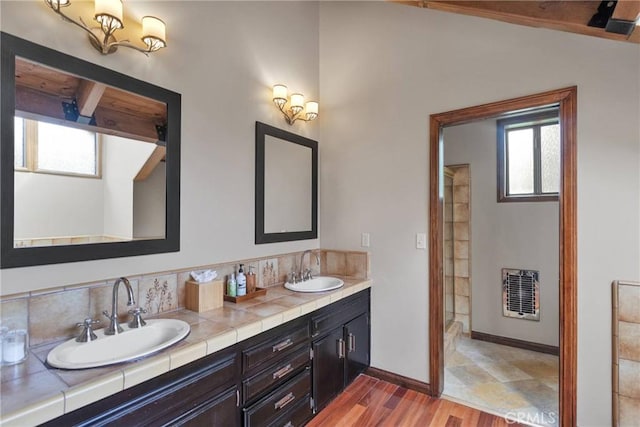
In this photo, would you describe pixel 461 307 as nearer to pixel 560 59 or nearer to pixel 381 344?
pixel 381 344

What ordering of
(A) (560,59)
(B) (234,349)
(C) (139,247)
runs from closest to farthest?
(B) (234,349) → (C) (139,247) → (A) (560,59)

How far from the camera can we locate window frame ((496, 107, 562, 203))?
121 inches

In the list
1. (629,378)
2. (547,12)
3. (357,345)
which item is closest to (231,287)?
(357,345)

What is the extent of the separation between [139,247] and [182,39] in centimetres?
125

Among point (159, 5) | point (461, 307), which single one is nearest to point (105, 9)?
point (159, 5)

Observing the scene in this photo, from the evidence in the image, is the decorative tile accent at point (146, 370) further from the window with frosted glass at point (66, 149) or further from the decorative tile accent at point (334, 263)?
the decorative tile accent at point (334, 263)

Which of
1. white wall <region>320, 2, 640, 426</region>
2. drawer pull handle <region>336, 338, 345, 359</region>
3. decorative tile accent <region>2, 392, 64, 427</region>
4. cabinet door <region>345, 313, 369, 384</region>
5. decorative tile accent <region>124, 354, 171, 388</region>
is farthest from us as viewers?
cabinet door <region>345, 313, 369, 384</region>

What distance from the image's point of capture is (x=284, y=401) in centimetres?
178

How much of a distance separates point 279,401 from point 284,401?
0.05 meters

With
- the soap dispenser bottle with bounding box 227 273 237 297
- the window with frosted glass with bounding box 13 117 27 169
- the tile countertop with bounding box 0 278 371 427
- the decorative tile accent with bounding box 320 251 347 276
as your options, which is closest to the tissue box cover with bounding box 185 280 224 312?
the tile countertop with bounding box 0 278 371 427

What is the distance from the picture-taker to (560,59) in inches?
75.0

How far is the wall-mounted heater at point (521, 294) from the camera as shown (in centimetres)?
312

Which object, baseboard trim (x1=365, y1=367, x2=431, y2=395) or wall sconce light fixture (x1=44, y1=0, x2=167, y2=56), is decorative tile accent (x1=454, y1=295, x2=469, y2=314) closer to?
baseboard trim (x1=365, y1=367, x2=431, y2=395)

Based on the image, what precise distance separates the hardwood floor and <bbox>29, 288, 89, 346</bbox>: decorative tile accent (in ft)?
5.08
